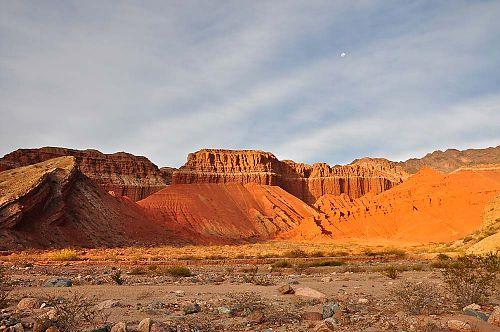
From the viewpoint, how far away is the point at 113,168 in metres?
106

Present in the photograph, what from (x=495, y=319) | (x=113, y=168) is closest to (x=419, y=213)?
(x=495, y=319)

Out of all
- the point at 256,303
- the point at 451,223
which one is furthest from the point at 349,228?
the point at 256,303

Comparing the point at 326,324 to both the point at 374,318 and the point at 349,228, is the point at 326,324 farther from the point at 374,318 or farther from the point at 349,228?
the point at 349,228

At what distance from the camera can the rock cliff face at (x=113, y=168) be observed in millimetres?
97719

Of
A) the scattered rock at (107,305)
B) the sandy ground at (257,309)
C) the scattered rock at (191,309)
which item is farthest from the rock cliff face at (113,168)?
the scattered rock at (191,309)

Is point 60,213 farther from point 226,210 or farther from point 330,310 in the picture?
point 226,210

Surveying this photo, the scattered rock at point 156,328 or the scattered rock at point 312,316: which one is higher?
the scattered rock at point 156,328

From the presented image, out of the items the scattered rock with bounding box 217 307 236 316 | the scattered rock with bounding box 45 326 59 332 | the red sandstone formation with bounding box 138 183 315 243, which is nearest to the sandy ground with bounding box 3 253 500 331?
the scattered rock with bounding box 217 307 236 316

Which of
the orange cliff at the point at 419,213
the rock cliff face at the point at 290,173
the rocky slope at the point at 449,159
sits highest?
the rocky slope at the point at 449,159

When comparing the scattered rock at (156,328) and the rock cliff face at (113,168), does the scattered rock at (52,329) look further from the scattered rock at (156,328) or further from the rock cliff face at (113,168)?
the rock cliff face at (113,168)

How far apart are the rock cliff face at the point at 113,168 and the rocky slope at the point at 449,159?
89.9 metres

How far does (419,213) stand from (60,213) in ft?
186

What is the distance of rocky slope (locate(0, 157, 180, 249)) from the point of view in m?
37.4

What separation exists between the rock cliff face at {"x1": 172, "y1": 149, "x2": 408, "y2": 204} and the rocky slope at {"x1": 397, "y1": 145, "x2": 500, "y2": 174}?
2686 centimetres
